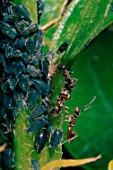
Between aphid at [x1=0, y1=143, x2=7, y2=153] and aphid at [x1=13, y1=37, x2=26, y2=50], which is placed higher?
aphid at [x1=13, y1=37, x2=26, y2=50]

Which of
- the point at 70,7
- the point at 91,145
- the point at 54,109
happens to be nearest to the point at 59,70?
the point at 54,109

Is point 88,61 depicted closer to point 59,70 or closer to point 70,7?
point 70,7

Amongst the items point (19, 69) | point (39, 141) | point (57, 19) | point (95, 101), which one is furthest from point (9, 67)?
point (95, 101)

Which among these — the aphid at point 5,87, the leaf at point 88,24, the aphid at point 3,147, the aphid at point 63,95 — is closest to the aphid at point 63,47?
the leaf at point 88,24

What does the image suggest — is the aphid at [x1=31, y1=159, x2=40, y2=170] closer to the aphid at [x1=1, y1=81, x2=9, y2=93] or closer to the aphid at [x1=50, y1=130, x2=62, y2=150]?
the aphid at [x1=50, y1=130, x2=62, y2=150]

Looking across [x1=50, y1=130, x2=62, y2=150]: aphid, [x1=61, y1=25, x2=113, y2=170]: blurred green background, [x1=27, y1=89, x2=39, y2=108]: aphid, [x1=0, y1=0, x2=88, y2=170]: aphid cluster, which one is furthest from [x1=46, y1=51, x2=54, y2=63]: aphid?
[x1=61, y1=25, x2=113, y2=170]: blurred green background
